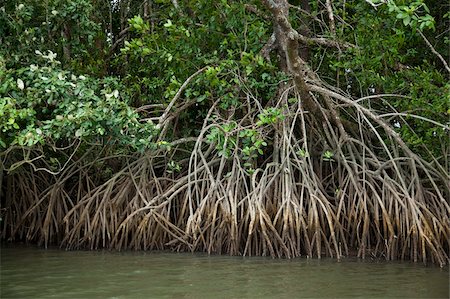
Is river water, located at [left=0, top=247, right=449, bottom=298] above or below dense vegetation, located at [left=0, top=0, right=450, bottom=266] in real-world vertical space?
below

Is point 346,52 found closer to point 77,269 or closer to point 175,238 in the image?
point 175,238

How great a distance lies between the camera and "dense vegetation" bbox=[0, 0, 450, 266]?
632 centimetres

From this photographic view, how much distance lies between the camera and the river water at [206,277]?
4.73 meters

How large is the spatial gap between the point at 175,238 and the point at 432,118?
2.80 meters

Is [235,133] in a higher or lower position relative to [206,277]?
higher

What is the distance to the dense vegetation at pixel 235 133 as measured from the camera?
6.32 metres

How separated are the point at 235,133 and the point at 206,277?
1980mm

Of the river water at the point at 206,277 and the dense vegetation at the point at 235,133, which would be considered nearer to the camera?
the river water at the point at 206,277

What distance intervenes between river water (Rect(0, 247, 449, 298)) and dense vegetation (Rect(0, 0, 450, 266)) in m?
0.42

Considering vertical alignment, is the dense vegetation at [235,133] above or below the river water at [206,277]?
above

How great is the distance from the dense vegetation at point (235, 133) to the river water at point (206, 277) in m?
0.42

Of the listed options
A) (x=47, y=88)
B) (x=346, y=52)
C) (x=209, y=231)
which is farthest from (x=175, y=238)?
(x=346, y=52)

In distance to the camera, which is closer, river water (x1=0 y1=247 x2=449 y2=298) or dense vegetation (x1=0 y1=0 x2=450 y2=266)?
river water (x1=0 y1=247 x2=449 y2=298)

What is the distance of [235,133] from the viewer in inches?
272
